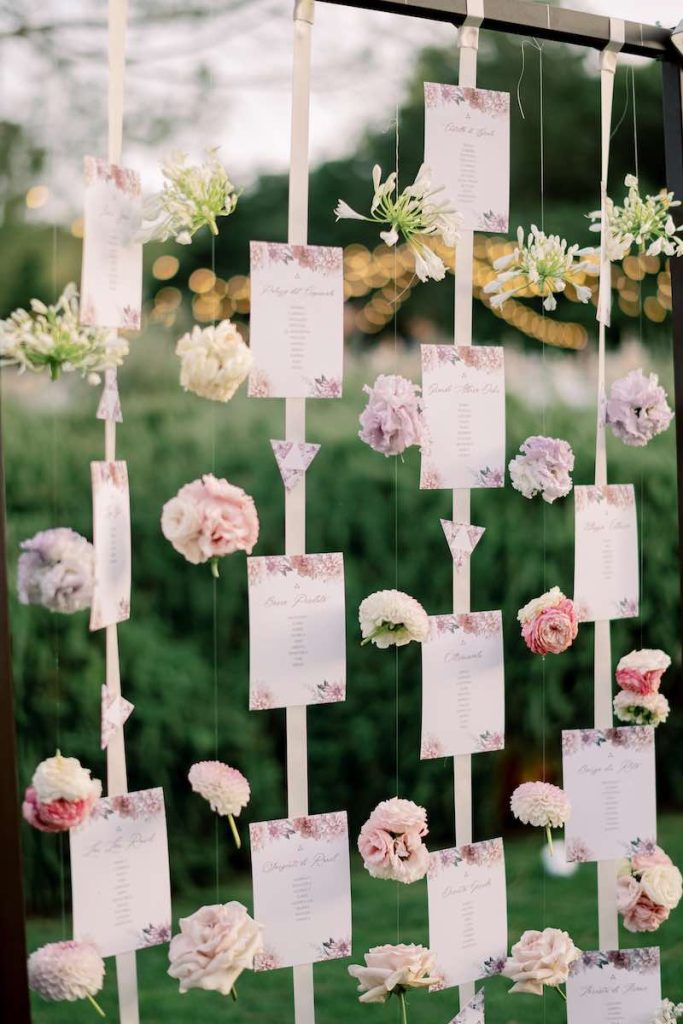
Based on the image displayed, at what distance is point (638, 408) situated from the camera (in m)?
1.89

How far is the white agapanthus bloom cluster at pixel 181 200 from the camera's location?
152 centimetres

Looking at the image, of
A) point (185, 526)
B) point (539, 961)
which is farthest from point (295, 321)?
point (539, 961)

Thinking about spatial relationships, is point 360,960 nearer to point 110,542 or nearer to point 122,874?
point 122,874

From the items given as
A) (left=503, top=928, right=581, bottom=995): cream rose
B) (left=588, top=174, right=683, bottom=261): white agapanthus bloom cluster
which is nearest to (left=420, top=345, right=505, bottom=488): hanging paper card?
(left=588, top=174, right=683, bottom=261): white agapanthus bloom cluster

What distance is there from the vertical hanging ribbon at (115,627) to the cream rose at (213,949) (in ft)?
0.23

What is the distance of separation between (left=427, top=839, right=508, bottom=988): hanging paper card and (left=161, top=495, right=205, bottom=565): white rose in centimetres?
66

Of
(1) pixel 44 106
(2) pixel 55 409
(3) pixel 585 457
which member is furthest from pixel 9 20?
(3) pixel 585 457

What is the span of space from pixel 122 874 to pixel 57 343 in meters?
0.74

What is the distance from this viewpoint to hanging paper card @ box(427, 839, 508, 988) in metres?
1.78

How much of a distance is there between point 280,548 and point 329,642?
0.63 m

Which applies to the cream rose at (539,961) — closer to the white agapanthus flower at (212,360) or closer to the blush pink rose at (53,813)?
the blush pink rose at (53,813)

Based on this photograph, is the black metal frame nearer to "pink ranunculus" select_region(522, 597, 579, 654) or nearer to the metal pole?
the metal pole

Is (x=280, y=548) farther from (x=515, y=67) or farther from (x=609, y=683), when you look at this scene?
(x=515, y=67)

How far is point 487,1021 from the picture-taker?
2.20 meters
